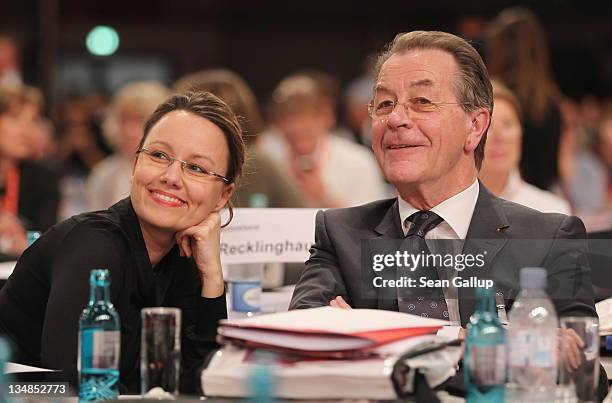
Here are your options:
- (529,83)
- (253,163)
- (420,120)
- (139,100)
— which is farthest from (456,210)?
(139,100)

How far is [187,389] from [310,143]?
5.29 meters

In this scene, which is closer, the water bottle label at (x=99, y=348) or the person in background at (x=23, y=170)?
the water bottle label at (x=99, y=348)

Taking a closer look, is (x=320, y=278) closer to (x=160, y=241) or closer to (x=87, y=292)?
(x=160, y=241)

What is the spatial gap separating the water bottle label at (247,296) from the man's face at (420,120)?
82 cm

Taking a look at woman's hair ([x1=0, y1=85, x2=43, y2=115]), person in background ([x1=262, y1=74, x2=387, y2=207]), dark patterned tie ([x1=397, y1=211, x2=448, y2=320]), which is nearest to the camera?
dark patterned tie ([x1=397, y1=211, x2=448, y2=320])

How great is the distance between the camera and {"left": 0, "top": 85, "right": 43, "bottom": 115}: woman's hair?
6906 millimetres

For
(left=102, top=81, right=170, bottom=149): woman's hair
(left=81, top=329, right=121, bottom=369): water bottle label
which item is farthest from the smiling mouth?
(left=102, top=81, right=170, bottom=149): woman's hair

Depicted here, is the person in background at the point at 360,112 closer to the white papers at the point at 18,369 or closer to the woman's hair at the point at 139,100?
the woman's hair at the point at 139,100

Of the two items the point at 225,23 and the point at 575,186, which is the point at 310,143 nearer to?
the point at 575,186

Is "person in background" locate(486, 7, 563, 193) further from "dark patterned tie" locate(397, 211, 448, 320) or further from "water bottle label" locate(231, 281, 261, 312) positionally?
"dark patterned tie" locate(397, 211, 448, 320)

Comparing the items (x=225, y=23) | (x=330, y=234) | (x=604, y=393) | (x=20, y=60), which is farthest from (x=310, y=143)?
(x=225, y=23)

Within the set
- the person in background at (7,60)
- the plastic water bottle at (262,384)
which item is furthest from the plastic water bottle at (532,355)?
the person in background at (7,60)

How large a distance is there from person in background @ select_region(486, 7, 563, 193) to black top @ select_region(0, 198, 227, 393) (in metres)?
3.06

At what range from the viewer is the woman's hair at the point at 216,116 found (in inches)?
118
